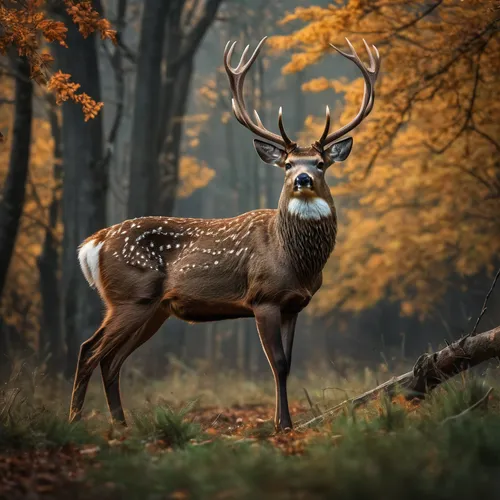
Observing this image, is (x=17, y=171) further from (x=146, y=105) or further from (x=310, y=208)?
(x=310, y=208)

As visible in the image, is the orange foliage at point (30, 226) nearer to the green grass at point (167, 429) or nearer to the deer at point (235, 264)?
the deer at point (235, 264)

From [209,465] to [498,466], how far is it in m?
1.52

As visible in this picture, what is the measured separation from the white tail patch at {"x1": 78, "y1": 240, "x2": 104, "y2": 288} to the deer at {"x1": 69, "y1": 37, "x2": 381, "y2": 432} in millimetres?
13

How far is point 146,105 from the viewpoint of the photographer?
45.0ft

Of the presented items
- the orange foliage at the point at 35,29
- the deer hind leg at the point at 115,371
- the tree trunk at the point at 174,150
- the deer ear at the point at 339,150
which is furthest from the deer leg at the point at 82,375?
the tree trunk at the point at 174,150

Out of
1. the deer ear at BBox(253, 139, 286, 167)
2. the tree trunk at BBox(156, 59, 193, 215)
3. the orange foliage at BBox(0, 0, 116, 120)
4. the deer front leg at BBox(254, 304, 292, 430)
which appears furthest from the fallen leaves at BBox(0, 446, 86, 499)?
the tree trunk at BBox(156, 59, 193, 215)

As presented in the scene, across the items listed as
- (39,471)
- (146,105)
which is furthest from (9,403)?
(146,105)

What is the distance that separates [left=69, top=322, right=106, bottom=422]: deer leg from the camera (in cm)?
747

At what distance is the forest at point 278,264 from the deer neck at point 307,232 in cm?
114

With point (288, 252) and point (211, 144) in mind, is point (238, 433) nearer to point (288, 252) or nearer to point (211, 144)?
point (288, 252)

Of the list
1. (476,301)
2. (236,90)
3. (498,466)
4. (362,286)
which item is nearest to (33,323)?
(362,286)

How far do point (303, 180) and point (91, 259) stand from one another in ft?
8.16

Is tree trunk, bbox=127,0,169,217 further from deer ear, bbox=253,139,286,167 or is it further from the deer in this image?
deer ear, bbox=253,139,286,167

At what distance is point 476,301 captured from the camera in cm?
2017
